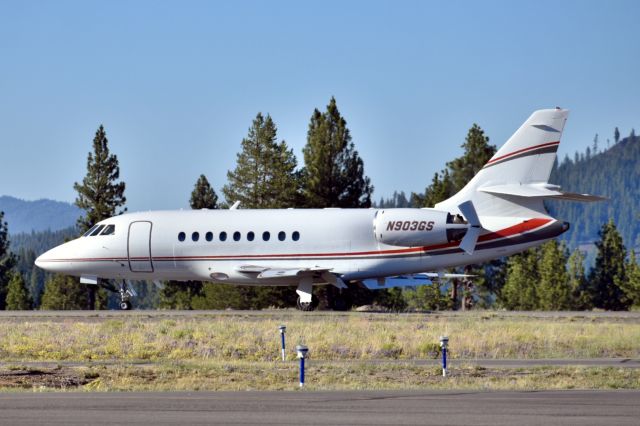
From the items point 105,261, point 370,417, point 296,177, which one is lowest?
point 370,417

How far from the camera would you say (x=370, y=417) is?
55.2 feet

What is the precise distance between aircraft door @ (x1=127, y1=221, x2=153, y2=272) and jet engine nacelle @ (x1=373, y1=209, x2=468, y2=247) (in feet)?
29.3

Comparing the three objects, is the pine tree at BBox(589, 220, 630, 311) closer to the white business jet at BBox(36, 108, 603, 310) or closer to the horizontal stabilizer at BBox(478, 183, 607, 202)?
the white business jet at BBox(36, 108, 603, 310)

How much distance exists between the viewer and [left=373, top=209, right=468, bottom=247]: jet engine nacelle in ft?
133

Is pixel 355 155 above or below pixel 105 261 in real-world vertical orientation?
above

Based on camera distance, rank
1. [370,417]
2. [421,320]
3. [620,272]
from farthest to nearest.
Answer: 1. [620,272]
2. [421,320]
3. [370,417]

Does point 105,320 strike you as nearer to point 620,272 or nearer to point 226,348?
point 226,348

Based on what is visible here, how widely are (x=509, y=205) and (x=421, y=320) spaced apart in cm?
589

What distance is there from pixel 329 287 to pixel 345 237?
16.0 m

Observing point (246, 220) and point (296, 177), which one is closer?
point (246, 220)

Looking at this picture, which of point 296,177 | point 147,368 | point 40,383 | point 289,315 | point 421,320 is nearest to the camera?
point 40,383

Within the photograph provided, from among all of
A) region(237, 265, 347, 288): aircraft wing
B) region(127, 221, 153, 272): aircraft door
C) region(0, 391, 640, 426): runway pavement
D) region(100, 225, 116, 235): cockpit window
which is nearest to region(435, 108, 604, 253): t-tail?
region(237, 265, 347, 288): aircraft wing

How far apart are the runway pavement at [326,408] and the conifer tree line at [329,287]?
34530 mm

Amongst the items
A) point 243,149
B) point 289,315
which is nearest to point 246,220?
point 289,315
